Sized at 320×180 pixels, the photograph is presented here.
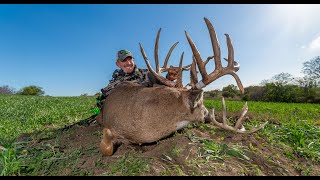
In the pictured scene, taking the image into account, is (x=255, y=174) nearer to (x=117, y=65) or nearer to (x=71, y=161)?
(x=71, y=161)

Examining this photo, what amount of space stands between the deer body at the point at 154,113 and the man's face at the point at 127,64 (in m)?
1.45

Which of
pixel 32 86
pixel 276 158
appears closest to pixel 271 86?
pixel 32 86

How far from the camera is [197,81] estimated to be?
400cm

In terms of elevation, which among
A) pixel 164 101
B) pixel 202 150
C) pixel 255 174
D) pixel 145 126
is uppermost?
pixel 164 101

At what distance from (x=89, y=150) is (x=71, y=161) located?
438mm

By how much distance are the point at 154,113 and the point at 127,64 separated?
201 cm

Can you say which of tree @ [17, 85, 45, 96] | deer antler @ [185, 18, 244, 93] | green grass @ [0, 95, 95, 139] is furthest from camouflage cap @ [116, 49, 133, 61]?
tree @ [17, 85, 45, 96]

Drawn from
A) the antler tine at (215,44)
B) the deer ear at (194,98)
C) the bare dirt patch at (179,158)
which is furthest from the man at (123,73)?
the antler tine at (215,44)

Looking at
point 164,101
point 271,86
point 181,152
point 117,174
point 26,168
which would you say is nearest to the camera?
point 117,174

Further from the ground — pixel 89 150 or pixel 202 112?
pixel 202 112

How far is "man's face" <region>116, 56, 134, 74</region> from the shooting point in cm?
557

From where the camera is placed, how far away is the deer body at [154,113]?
12.5 ft

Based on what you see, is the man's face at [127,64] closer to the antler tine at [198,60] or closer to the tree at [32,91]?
the antler tine at [198,60]

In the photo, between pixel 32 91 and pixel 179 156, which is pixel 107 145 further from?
pixel 32 91
